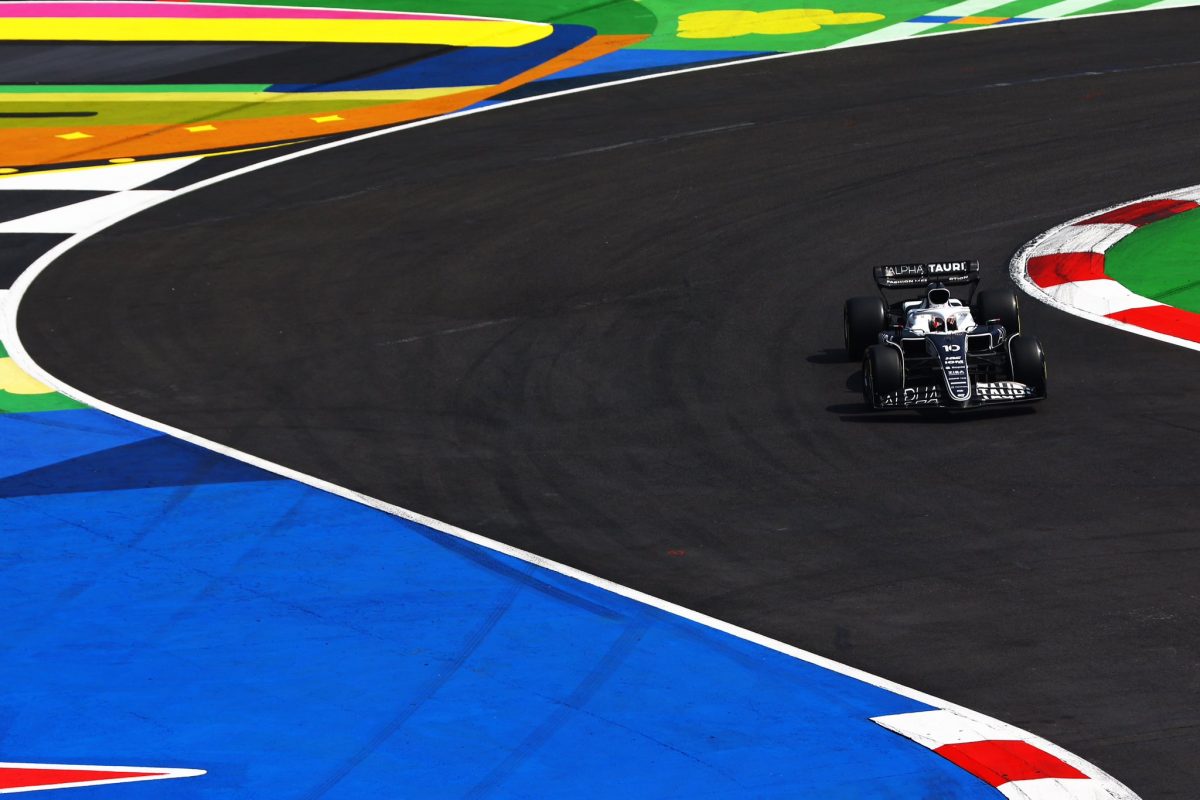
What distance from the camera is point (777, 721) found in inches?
381

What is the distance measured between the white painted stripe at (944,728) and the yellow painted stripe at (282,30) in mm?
23692

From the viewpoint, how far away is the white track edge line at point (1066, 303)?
1655 centimetres

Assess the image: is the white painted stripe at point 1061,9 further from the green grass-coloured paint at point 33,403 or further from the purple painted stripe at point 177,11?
the green grass-coloured paint at point 33,403

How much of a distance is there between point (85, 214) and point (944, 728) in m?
16.7

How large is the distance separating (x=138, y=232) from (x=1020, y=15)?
1666 centimetres

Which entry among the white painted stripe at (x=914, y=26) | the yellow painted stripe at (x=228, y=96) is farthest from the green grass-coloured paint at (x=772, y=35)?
the yellow painted stripe at (x=228, y=96)

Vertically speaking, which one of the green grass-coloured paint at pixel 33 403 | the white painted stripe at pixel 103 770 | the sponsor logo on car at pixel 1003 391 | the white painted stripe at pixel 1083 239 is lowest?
the white painted stripe at pixel 103 770

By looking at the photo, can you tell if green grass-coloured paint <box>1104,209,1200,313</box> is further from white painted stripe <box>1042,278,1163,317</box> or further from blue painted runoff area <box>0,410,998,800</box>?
blue painted runoff area <box>0,410,998,800</box>

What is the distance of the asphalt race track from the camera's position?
11164 mm

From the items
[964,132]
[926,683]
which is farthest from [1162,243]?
[926,683]

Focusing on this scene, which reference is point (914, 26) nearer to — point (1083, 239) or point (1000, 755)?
point (1083, 239)

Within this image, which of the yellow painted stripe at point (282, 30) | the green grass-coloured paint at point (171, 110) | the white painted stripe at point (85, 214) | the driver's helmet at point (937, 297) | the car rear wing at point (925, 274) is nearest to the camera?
the driver's helmet at point (937, 297)

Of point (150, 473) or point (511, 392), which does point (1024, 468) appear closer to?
point (511, 392)

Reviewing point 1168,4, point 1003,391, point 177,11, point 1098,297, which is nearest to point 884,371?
point 1003,391
